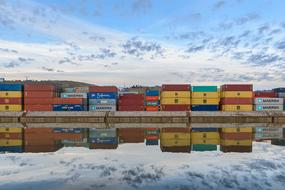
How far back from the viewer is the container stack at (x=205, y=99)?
6216 cm

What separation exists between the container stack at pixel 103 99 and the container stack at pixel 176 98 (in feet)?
32.8

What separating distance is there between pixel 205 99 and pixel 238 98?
659 centimetres

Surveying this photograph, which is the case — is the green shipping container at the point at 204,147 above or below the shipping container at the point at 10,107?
below

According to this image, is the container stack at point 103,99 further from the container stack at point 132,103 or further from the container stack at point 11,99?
the container stack at point 11,99

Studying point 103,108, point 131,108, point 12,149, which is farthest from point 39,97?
point 12,149

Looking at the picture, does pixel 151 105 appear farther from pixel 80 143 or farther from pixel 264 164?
pixel 264 164

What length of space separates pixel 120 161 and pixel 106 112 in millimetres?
39434

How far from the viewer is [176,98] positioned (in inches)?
2463

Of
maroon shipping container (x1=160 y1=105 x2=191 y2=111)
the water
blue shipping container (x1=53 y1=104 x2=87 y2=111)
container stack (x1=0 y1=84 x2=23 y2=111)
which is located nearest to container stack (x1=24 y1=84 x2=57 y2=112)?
container stack (x1=0 y1=84 x2=23 y2=111)

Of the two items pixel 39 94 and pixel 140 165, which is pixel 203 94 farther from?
pixel 140 165

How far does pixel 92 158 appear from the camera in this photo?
23234 mm

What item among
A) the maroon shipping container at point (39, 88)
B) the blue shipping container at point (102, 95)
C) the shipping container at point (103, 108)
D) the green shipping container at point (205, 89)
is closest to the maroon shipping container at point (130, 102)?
the shipping container at point (103, 108)

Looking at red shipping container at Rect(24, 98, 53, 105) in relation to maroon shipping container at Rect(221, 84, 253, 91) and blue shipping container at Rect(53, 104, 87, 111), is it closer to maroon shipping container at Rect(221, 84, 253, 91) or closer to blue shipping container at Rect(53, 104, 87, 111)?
blue shipping container at Rect(53, 104, 87, 111)

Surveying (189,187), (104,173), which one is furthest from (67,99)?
(189,187)
